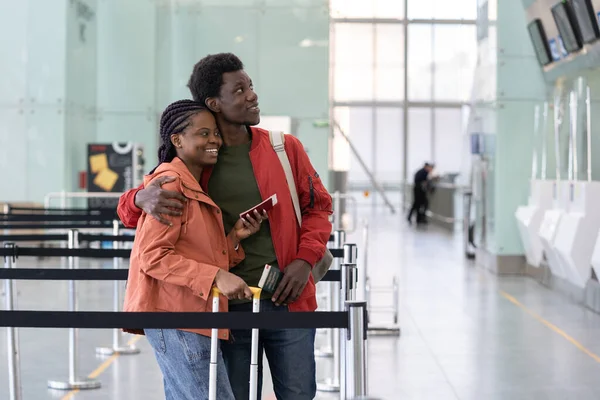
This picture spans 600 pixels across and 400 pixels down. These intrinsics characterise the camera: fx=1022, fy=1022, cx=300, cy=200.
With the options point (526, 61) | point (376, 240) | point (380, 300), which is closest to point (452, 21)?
point (376, 240)

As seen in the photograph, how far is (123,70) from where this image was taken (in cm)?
2011

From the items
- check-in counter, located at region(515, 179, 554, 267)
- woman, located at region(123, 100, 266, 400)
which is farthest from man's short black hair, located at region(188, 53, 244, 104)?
check-in counter, located at region(515, 179, 554, 267)

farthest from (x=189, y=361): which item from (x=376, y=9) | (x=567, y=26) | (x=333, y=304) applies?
(x=376, y=9)

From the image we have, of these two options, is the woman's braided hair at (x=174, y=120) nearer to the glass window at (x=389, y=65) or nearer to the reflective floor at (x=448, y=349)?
the reflective floor at (x=448, y=349)

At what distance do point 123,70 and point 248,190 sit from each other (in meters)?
16.8

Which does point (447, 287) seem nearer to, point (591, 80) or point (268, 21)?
point (591, 80)

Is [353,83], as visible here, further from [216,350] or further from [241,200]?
[216,350]

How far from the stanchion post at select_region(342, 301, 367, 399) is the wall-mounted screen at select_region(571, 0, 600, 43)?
31.5 feet

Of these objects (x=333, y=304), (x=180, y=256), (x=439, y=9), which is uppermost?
(x=439, y=9)

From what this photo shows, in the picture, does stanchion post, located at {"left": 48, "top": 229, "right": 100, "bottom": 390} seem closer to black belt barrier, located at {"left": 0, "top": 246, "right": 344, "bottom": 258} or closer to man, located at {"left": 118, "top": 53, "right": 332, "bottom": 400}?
black belt barrier, located at {"left": 0, "top": 246, "right": 344, "bottom": 258}

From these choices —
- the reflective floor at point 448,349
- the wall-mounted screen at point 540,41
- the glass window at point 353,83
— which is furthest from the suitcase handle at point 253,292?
the glass window at point 353,83

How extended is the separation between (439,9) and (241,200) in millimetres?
39367

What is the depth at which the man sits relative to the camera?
3.84 metres

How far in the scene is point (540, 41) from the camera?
15.2m
